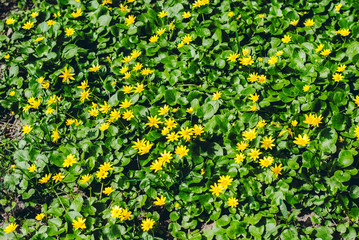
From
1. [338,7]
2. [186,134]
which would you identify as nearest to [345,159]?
[186,134]

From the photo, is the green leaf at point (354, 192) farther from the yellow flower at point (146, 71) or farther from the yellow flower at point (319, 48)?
the yellow flower at point (146, 71)

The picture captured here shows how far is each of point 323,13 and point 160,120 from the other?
6.56ft

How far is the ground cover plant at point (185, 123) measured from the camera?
2.37 meters

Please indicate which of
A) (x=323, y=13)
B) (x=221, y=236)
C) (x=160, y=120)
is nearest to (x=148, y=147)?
(x=160, y=120)

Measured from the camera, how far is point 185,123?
2.74 meters

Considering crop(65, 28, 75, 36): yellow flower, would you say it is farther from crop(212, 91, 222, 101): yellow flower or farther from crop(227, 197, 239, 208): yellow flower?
crop(227, 197, 239, 208): yellow flower

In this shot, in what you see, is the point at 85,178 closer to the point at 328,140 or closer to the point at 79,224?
the point at 79,224

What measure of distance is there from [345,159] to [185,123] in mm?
1259

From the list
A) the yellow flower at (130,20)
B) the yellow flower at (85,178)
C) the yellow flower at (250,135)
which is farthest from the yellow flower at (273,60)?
the yellow flower at (85,178)

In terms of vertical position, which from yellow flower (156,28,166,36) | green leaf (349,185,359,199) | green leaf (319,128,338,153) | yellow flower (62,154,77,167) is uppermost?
yellow flower (156,28,166,36)

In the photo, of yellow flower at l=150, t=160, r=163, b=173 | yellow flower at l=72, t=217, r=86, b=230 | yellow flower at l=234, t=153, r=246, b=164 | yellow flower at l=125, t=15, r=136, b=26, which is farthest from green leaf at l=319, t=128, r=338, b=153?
yellow flower at l=125, t=15, r=136, b=26

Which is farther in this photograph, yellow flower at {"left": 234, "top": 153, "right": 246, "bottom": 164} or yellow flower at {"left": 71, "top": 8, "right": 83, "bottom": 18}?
yellow flower at {"left": 71, "top": 8, "right": 83, "bottom": 18}

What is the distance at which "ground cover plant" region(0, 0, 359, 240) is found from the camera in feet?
7.77

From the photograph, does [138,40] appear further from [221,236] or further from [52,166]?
[221,236]
